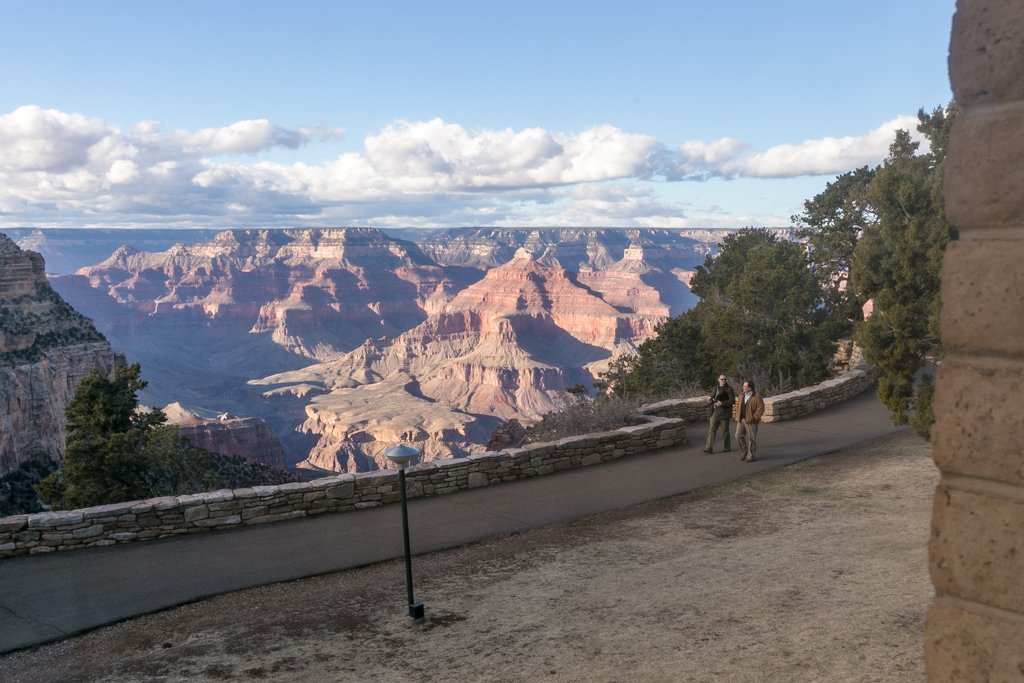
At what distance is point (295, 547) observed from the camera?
1130 centimetres

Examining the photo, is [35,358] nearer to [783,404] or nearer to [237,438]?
[237,438]

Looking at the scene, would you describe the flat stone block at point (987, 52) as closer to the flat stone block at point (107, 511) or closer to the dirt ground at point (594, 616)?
the dirt ground at point (594, 616)

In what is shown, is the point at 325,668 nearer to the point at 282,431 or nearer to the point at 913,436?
the point at 913,436

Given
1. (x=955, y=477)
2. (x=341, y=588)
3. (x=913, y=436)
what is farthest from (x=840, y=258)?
(x=955, y=477)

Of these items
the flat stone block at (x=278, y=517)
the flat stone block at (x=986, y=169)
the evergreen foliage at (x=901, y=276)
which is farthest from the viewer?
the evergreen foliage at (x=901, y=276)

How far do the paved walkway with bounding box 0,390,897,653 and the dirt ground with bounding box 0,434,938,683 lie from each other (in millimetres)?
368

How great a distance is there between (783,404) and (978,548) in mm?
18411

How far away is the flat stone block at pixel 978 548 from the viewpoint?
2.47 metres

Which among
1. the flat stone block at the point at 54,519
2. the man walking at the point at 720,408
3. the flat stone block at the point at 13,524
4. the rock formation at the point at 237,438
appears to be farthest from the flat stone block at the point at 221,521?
the rock formation at the point at 237,438

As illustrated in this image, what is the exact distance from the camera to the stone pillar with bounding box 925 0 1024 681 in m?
2.44

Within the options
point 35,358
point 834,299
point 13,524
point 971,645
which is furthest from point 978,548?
point 35,358

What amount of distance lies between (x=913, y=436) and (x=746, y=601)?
1125 cm

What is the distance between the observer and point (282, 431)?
5817 inches

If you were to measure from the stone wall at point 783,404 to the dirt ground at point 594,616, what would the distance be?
294 inches
